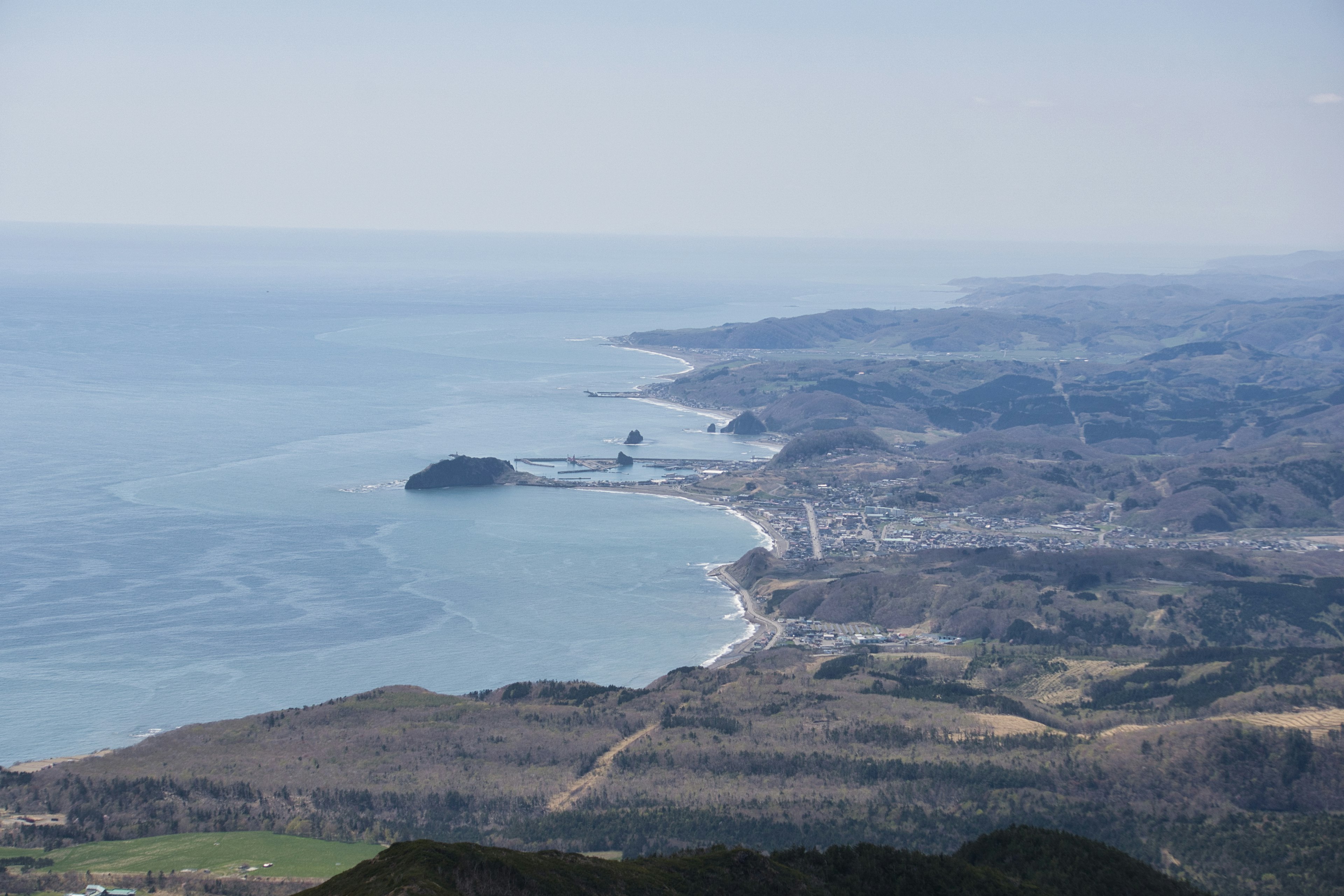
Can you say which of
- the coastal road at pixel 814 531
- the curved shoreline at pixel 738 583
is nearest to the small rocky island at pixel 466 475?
the curved shoreline at pixel 738 583

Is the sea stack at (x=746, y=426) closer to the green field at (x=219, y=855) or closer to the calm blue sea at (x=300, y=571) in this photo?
the calm blue sea at (x=300, y=571)

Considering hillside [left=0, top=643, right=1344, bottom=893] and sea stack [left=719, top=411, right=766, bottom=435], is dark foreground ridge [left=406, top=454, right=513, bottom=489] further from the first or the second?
hillside [left=0, top=643, right=1344, bottom=893]

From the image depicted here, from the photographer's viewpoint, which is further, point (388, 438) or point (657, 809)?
point (388, 438)

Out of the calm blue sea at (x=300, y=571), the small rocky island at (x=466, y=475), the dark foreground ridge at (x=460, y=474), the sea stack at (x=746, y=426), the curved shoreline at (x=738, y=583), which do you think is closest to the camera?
the calm blue sea at (x=300, y=571)

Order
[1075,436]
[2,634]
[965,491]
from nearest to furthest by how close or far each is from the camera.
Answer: [2,634]
[965,491]
[1075,436]

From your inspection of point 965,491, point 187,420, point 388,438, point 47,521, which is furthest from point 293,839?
point 187,420

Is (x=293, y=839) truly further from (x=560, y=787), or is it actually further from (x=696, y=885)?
(x=696, y=885)

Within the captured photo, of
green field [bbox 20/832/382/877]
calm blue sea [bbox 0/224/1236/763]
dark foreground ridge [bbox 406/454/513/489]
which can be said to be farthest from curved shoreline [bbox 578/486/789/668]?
green field [bbox 20/832/382/877]
